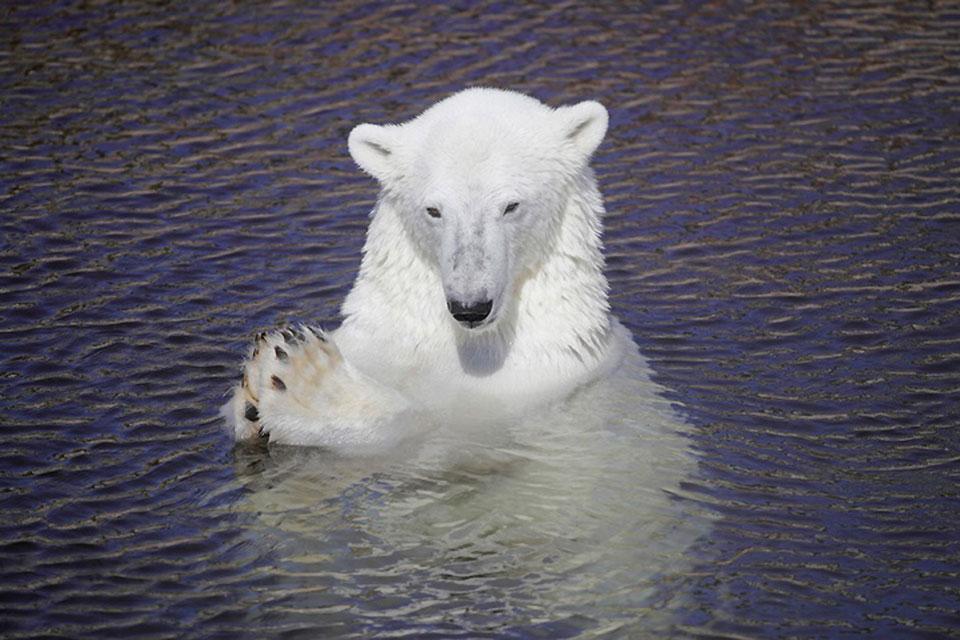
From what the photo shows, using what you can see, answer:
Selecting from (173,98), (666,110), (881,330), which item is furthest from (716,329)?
A: (173,98)

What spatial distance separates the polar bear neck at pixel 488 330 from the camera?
5723 millimetres

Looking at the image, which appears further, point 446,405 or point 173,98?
point 173,98

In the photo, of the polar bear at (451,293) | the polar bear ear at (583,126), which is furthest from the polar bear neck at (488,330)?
the polar bear ear at (583,126)

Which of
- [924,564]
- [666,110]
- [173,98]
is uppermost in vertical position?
[173,98]

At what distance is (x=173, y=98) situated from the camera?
32.3 ft

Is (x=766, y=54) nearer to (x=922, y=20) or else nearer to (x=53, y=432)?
(x=922, y=20)

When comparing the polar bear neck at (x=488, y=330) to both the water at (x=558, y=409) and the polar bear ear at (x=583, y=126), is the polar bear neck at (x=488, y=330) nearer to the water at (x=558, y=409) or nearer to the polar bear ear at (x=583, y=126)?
the polar bear ear at (x=583, y=126)

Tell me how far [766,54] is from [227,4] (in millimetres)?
4075

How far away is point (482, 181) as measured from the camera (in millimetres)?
5492

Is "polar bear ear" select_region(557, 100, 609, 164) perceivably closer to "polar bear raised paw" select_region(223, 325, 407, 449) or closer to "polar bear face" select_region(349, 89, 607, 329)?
"polar bear face" select_region(349, 89, 607, 329)

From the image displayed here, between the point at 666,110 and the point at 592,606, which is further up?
the point at 666,110

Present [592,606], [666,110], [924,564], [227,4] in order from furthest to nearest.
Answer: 1. [227,4]
2. [666,110]
3. [924,564]
4. [592,606]

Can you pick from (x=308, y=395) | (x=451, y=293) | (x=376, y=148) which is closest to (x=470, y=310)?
(x=451, y=293)

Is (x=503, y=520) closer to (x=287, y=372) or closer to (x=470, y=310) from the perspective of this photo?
(x=470, y=310)
